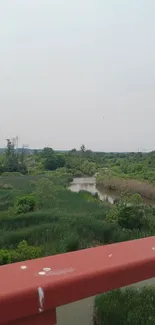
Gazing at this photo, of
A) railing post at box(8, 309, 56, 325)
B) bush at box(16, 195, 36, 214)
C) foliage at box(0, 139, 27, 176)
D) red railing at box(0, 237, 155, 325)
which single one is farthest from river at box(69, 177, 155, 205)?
railing post at box(8, 309, 56, 325)

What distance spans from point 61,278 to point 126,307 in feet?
5.06

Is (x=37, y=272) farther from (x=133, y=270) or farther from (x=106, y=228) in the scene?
(x=106, y=228)

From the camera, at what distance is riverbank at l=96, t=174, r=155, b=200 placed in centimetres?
1805

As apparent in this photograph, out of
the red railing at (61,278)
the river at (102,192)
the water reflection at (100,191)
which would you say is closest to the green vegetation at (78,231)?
the red railing at (61,278)

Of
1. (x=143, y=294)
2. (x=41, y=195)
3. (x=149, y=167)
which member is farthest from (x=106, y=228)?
(x=149, y=167)

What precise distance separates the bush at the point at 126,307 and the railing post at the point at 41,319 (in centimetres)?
107

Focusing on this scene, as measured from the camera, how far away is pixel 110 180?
79.0 ft

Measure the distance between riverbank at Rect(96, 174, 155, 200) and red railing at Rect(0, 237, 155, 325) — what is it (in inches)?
593

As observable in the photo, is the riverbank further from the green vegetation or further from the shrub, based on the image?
the shrub

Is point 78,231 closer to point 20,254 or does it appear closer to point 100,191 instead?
point 20,254

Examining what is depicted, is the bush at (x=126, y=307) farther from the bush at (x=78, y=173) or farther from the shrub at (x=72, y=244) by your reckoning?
the bush at (x=78, y=173)

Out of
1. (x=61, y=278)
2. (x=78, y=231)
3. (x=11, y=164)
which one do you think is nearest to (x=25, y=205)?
(x=78, y=231)

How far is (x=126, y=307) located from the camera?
2121 millimetres

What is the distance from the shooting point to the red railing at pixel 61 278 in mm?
721
